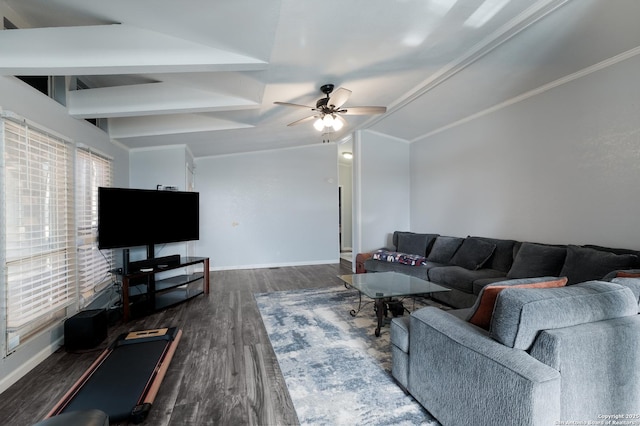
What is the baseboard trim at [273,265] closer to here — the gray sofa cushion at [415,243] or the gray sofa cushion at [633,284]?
the gray sofa cushion at [415,243]

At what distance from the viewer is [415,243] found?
4.97m

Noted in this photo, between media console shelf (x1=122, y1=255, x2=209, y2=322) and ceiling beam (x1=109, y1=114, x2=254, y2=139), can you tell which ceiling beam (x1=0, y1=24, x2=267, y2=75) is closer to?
ceiling beam (x1=109, y1=114, x2=254, y2=139)

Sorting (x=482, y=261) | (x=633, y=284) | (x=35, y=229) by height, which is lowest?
(x=482, y=261)

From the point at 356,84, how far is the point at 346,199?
6217 mm

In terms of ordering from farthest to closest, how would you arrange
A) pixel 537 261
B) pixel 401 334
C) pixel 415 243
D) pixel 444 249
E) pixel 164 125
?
1. pixel 415 243
2. pixel 444 249
3. pixel 164 125
4. pixel 537 261
5. pixel 401 334

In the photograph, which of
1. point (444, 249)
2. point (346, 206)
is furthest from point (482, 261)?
point (346, 206)

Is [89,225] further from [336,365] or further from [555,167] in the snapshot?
[555,167]

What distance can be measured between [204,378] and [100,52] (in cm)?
262

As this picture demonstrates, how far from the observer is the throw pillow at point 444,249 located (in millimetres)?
4312

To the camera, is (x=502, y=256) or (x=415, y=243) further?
(x=415, y=243)

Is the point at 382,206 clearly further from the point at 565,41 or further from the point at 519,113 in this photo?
the point at 565,41

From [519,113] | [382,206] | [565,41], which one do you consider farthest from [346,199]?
[565,41]

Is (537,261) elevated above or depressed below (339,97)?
below

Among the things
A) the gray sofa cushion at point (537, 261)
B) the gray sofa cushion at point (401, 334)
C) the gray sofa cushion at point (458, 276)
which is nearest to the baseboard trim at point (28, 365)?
the gray sofa cushion at point (401, 334)
